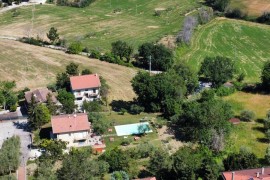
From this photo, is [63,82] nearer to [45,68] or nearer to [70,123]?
[45,68]

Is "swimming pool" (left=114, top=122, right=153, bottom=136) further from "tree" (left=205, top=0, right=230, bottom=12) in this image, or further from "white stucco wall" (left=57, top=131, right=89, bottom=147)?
"tree" (left=205, top=0, right=230, bottom=12)

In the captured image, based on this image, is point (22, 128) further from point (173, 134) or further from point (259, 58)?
point (259, 58)

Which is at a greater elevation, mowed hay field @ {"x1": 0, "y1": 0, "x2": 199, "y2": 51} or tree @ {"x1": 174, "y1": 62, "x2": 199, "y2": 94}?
mowed hay field @ {"x1": 0, "y1": 0, "x2": 199, "y2": 51}

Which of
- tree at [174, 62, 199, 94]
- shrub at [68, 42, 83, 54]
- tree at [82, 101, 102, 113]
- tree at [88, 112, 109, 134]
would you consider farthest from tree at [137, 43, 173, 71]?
tree at [88, 112, 109, 134]

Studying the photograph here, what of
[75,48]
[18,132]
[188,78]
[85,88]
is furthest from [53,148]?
[75,48]

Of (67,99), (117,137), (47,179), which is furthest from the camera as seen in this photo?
(67,99)

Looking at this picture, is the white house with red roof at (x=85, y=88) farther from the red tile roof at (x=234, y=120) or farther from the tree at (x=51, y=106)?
the red tile roof at (x=234, y=120)

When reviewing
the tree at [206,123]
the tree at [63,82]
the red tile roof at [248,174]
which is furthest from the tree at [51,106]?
the red tile roof at [248,174]

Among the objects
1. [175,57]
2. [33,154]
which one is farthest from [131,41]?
[33,154]
